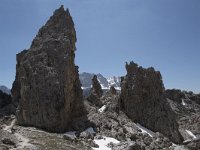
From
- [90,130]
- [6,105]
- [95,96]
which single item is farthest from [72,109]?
[6,105]

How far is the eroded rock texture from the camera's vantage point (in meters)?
93.9

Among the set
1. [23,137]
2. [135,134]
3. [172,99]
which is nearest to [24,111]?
[23,137]

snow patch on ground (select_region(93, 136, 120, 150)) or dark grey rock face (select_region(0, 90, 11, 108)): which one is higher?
dark grey rock face (select_region(0, 90, 11, 108))

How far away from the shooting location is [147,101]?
97.8 metres

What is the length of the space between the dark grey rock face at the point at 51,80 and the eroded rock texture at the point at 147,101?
52.2 feet

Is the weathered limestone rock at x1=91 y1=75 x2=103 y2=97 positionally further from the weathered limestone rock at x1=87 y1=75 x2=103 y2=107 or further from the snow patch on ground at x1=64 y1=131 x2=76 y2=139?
the snow patch on ground at x1=64 y1=131 x2=76 y2=139

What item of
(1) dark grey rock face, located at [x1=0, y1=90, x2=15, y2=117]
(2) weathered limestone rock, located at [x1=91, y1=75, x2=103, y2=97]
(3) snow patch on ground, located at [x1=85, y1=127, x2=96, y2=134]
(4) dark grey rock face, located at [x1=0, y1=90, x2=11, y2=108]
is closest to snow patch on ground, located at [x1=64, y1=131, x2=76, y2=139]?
(3) snow patch on ground, located at [x1=85, y1=127, x2=96, y2=134]

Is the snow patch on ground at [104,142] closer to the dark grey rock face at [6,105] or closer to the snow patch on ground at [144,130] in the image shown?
the snow patch on ground at [144,130]

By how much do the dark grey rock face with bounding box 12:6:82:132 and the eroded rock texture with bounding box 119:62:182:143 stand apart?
15920 mm

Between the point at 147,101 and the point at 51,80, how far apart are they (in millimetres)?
28742

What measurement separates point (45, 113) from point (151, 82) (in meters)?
34.2

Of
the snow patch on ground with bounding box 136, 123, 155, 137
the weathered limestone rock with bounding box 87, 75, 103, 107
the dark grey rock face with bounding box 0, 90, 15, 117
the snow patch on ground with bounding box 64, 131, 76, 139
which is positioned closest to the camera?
the snow patch on ground with bounding box 64, 131, 76, 139

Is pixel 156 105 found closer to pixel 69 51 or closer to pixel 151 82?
pixel 151 82

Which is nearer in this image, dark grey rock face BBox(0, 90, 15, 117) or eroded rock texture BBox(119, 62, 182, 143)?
eroded rock texture BBox(119, 62, 182, 143)
